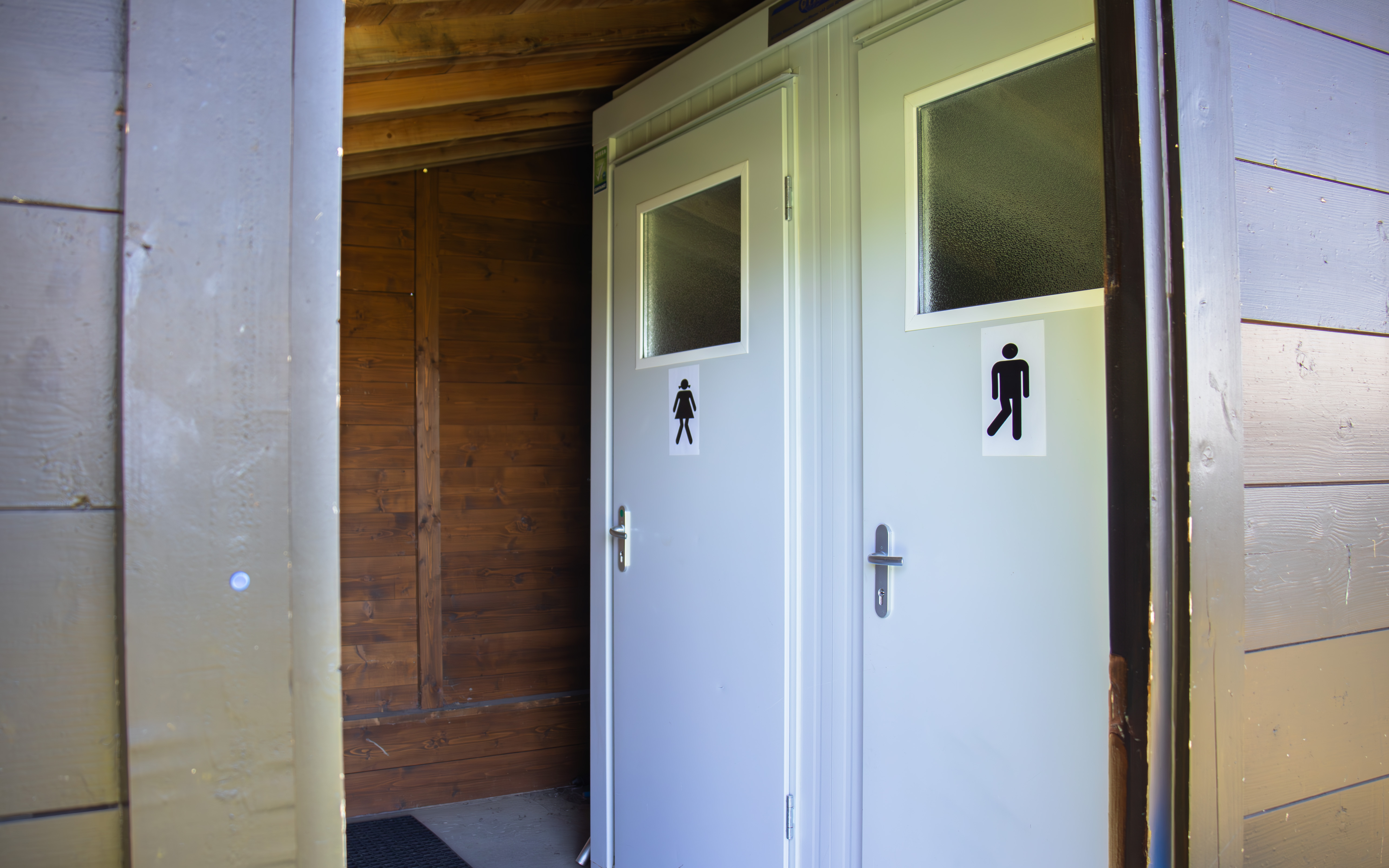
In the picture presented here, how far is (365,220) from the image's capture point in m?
3.50

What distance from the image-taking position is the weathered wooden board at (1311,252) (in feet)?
3.85

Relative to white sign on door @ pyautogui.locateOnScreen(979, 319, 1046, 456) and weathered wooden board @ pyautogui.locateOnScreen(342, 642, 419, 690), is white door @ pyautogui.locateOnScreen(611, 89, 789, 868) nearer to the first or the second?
white sign on door @ pyautogui.locateOnScreen(979, 319, 1046, 456)

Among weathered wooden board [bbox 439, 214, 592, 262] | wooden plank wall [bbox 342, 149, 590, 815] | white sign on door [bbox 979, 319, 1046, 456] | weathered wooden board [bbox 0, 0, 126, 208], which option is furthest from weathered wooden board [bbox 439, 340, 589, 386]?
weathered wooden board [bbox 0, 0, 126, 208]

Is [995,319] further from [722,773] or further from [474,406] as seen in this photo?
[474,406]

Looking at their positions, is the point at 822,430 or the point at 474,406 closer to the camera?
the point at 822,430

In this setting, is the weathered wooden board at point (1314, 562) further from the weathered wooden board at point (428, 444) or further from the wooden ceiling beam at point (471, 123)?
the weathered wooden board at point (428, 444)

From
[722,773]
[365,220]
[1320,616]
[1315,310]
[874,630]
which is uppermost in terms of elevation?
[365,220]

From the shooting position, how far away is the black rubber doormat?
9.68 ft

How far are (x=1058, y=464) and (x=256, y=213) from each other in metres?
1.33

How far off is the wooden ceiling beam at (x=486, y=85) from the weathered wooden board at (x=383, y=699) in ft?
7.07

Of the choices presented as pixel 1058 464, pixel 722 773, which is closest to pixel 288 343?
pixel 1058 464

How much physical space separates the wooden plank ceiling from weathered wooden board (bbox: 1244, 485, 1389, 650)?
1927 millimetres

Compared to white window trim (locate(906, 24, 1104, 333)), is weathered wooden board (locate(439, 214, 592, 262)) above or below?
above

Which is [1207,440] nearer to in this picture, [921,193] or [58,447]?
[921,193]
